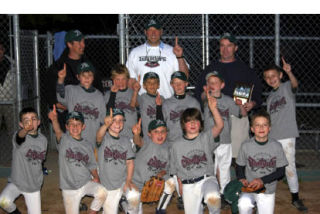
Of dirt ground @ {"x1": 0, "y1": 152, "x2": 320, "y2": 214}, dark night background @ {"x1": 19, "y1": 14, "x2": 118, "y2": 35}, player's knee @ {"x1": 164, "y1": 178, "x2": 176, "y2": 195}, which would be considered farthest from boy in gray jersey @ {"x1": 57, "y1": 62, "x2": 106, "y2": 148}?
dark night background @ {"x1": 19, "y1": 14, "x2": 118, "y2": 35}

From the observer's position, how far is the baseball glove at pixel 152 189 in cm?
543

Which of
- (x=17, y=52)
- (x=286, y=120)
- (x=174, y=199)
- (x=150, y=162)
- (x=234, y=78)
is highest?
(x=17, y=52)

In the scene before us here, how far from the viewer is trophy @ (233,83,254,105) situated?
20.4ft

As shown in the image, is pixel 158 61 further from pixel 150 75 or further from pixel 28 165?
pixel 28 165

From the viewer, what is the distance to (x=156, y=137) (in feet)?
18.5

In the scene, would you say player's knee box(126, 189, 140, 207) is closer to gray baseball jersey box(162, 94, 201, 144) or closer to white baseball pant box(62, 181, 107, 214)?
white baseball pant box(62, 181, 107, 214)

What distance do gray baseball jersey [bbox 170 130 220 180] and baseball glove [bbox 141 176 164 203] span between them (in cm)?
29

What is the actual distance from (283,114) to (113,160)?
249cm

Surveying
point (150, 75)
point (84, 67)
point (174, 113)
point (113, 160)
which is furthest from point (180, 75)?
point (113, 160)

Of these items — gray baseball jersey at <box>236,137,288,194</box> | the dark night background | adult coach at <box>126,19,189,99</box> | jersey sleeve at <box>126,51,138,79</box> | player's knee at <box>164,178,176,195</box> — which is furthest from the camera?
the dark night background

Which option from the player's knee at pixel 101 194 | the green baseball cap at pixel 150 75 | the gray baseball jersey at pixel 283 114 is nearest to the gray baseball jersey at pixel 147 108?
the green baseball cap at pixel 150 75

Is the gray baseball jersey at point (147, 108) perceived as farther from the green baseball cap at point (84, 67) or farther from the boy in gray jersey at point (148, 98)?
the green baseball cap at point (84, 67)

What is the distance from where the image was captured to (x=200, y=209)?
18.1ft
